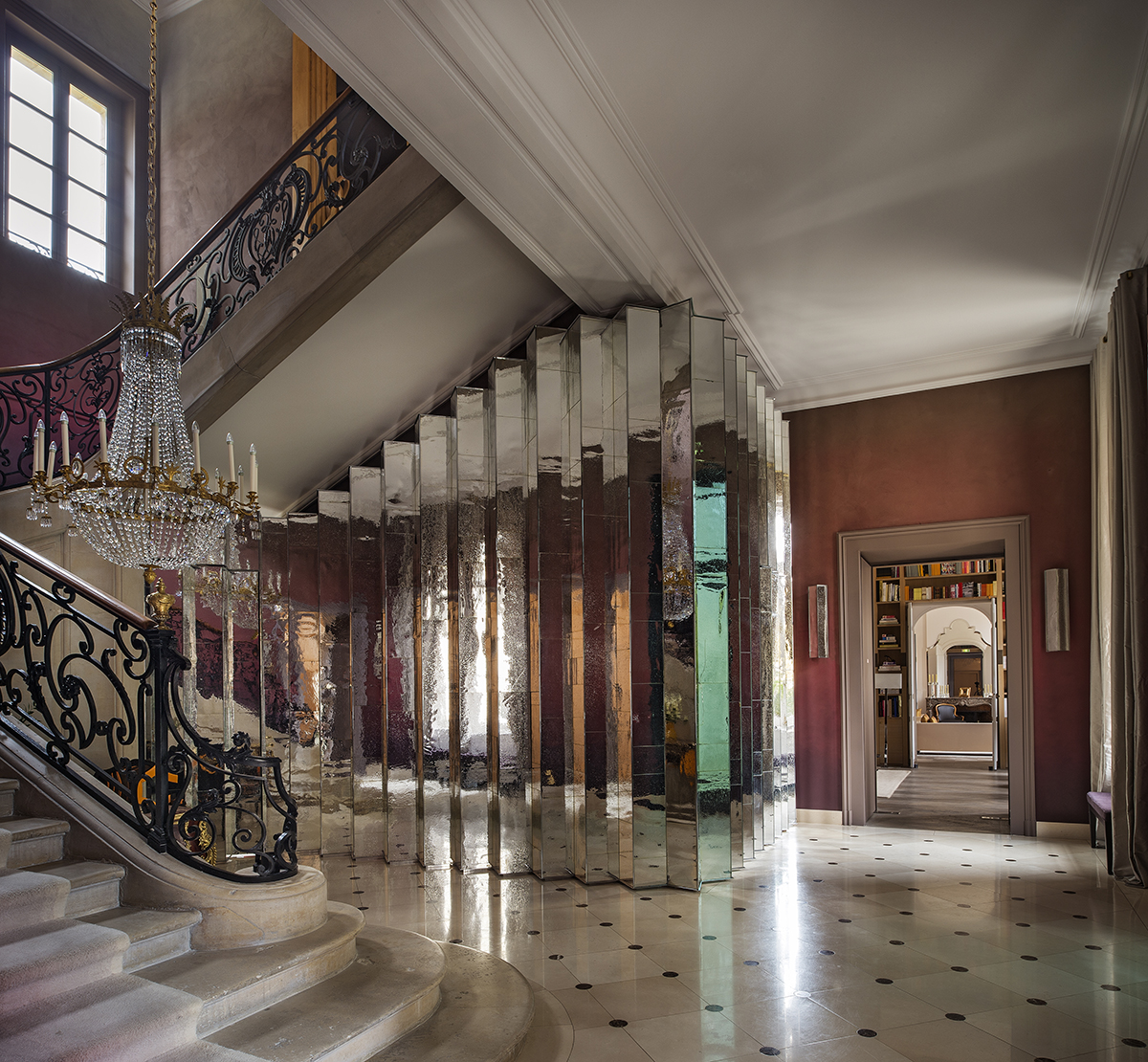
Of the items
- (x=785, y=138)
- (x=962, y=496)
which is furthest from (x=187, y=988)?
(x=962, y=496)

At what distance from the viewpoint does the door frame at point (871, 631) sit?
7.35m

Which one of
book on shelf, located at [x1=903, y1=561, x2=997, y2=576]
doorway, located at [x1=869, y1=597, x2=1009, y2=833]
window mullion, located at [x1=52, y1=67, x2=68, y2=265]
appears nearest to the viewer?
window mullion, located at [x1=52, y1=67, x2=68, y2=265]

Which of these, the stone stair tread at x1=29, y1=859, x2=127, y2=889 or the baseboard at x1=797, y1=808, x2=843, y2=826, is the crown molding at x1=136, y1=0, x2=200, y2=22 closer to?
the stone stair tread at x1=29, y1=859, x2=127, y2=889

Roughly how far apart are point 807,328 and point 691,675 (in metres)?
3.35

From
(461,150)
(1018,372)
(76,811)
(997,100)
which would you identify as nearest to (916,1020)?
(76,811)

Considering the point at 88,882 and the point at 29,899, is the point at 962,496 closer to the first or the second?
the point at 88,882

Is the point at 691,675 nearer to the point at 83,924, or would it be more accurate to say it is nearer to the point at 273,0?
the point at 83,924

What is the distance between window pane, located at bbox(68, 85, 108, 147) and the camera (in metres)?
9.06

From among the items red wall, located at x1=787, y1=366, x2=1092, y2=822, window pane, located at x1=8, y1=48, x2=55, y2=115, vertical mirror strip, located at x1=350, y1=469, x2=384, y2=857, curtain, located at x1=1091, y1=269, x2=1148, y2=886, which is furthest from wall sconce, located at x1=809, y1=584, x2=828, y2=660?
window pane, located at x1=8, y1=48, x2=55, y2=115

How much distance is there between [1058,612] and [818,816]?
9.64 feet

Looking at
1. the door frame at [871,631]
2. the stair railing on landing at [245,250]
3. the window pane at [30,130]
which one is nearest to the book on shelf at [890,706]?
the door frame at [871,631]

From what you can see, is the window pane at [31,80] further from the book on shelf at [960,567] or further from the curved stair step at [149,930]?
the book on shelf at [960,567]

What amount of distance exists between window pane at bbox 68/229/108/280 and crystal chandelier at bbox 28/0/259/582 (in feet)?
15.7

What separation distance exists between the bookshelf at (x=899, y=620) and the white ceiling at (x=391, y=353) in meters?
9.15
